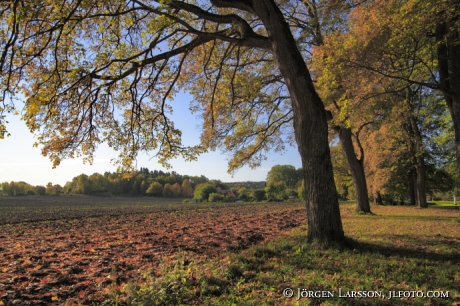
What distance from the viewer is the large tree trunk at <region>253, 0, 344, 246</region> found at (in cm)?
652

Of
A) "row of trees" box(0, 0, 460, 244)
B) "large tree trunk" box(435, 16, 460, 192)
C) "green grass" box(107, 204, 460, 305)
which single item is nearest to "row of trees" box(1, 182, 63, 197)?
"row of trees" box(0, 0, 460, 244)

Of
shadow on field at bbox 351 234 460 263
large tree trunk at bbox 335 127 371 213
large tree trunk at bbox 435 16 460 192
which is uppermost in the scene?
large tree trunk at bbox 435 16 460 192

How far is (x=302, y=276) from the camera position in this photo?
186 inches

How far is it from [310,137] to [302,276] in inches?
126

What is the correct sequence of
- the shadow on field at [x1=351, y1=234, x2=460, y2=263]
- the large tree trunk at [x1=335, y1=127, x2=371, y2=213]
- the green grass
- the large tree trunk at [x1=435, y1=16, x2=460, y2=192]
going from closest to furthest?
the green grass → the shadow on field at [x1=351, y1=234, x2=460, y2=263] → the large tree trunk at [x1=435, y1=16, x2=460, y2=192] → the large tree trunk at [x1=335, y1=127, x2=371, y2=213]

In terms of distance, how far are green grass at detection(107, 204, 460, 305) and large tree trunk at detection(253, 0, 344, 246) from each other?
1.92 ft

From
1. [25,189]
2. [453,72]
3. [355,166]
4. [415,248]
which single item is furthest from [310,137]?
[25,189]

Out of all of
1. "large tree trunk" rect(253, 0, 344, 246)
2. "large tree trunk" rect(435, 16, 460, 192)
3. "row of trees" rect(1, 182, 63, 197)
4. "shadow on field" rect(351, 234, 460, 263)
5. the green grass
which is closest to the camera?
the green grass

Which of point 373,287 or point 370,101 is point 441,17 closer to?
point 370,101

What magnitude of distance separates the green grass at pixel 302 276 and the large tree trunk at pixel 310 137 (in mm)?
584

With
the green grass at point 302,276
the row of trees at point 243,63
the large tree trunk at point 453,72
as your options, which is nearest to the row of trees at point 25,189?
the row of trees at point 243,63

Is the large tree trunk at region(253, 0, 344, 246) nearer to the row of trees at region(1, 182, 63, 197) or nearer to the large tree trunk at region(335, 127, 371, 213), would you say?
the large tree trunk at region(335, 127, 371, 213)

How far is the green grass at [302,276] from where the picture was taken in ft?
12.9

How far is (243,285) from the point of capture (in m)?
4.46
